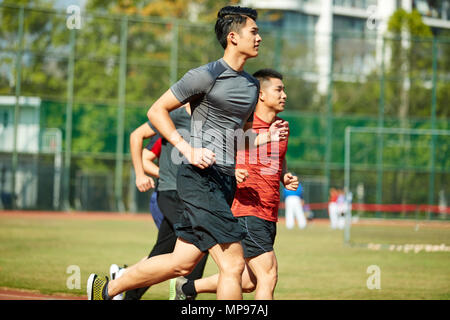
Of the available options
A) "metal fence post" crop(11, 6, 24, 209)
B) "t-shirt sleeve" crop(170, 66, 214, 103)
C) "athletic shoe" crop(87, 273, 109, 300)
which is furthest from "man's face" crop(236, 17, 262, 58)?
"metal fence post" crop(11, 6, 24, 209)

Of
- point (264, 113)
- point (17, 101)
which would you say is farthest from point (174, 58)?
point (264, 113)

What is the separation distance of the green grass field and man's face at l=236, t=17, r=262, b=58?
4015 millimetres

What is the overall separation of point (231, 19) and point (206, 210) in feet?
5.07

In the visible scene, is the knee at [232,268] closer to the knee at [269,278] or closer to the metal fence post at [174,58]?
the knee at [269,278]

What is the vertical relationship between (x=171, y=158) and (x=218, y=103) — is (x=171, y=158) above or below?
below

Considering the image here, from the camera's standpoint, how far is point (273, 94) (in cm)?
666

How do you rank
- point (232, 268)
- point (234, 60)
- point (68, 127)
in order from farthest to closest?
point (68, 127) → point (234, 60) → point (232, 268)

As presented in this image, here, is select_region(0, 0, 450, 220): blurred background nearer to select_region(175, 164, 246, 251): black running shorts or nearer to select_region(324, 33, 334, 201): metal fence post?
select_region(324, 33, 334, 201): metal fence post

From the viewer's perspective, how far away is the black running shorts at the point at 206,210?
18.0 feet

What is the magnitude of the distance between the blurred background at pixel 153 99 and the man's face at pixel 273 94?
24.7 m

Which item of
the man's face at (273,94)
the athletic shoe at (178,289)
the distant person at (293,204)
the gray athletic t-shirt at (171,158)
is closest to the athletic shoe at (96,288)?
the athletic shoe at (178,289)

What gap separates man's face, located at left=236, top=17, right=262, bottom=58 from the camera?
19.0ft

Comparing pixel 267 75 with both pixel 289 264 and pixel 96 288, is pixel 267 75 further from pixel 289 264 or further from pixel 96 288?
pixel 289 264
